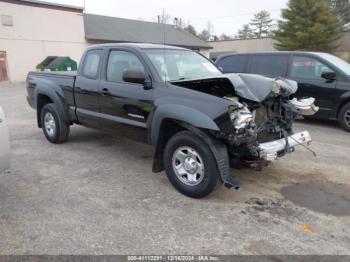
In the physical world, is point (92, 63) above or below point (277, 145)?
above

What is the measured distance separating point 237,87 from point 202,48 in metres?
35.4

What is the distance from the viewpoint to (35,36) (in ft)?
83.4

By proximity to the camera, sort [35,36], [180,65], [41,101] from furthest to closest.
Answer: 1. [35,36]
2. [41,101]
3. [180,65]

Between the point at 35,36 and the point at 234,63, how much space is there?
20.9 m

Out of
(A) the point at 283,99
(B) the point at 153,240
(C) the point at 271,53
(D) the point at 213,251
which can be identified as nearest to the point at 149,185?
(B) the point at 153,240

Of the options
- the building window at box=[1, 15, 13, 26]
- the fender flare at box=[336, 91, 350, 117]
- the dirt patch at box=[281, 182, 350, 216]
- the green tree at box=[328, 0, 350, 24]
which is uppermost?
the green tree at box=[328, 0, 350, 24]

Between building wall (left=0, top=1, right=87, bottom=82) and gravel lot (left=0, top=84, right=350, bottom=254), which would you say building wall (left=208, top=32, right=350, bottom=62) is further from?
gravel lot (left=0, top=84, right=350, bottom=254)

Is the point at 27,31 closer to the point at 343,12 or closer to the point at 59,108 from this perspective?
the point at 59,108

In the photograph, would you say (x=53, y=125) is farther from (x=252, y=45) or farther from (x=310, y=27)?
(x=252, y=45)

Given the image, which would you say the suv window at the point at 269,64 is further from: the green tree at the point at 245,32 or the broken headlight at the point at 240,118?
the green tree at the point at 245,32

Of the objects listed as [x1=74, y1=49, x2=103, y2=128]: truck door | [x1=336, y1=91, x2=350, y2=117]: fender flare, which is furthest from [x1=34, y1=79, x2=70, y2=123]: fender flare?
[x1=336, y1=91, x2=350, y2=117]: fender flare

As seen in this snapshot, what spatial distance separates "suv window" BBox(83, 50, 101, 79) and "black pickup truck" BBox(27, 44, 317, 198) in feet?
0.06

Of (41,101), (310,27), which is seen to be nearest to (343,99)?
(41,101)

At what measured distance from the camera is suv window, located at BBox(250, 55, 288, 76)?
846cm
